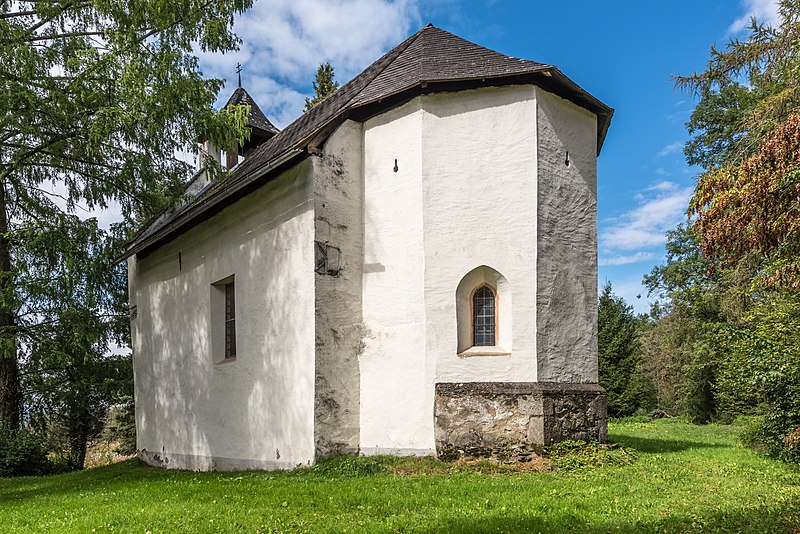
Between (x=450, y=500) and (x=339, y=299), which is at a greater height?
(x=339, y=299)

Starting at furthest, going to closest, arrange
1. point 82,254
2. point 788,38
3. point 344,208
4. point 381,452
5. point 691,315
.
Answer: point 691,315 → point 82,254 → point 344,208 → point 381,452 → point 788,38

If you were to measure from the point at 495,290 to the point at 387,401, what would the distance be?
2559mm

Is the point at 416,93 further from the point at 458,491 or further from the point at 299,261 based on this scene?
the point at 458,491

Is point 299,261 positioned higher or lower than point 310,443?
higher

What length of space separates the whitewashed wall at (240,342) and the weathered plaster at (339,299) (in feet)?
0.58

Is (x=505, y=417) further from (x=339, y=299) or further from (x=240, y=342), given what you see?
(x=240, y=342)

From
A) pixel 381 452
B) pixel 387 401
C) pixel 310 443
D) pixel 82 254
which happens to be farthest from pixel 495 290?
pixel 82 254

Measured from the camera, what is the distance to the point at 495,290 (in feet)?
33.9

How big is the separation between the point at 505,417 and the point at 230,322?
6.53m

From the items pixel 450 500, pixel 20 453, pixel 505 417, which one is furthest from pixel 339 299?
pixel 20 453

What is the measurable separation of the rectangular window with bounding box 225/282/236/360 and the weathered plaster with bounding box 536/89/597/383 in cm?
657

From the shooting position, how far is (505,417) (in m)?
9.50

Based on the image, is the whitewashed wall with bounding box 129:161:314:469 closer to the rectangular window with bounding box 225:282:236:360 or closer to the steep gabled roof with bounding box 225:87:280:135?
the rectangular window with bounding box 225:282:236:360

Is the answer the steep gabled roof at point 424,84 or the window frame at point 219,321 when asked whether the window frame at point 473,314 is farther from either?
the window frame at point 219,321
